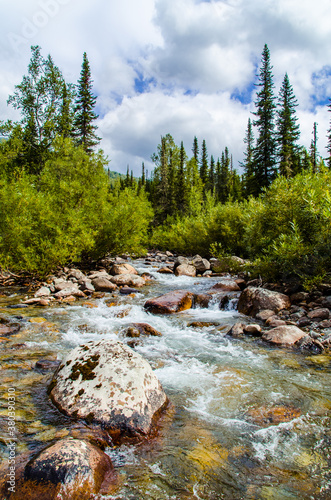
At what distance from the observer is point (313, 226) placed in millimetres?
8195

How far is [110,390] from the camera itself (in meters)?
3.22

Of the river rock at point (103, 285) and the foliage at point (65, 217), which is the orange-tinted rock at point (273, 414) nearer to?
the river rock at point (103, 285)

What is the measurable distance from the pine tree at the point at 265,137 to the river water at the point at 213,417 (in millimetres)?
26607

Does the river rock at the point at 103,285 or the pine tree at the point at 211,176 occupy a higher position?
the pine tree at the point at 211,176

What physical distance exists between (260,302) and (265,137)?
26.2 m

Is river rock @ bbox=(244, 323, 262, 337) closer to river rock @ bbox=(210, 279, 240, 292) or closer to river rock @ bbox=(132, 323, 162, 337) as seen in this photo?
river rock @ bbox=(132, 323, 162, 337)

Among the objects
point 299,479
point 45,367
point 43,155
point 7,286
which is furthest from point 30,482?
point 43,155

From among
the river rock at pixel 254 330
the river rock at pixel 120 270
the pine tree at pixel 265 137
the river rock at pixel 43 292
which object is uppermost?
the pine tree at pixel 265 137

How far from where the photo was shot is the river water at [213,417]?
2.41 m

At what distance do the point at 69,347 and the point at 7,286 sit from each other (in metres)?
6.74

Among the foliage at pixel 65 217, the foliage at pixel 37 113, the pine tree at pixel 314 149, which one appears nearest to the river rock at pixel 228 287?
the foliage at pixel 65 217

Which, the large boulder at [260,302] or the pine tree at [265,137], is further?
the pine tree at [265,137]

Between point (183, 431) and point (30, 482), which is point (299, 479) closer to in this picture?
point (183, 431)

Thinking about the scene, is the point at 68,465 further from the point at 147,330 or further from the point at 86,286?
the point at 86,286
